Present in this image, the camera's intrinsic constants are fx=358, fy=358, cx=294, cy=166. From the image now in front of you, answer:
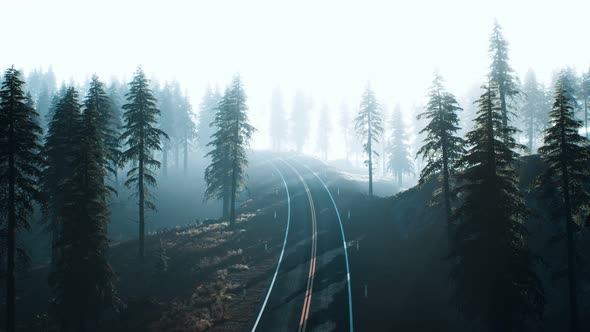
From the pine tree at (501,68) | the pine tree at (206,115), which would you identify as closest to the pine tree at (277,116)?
the pine tree at (206,115)

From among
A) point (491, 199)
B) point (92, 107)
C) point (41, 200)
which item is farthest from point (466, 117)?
point (41, 200)

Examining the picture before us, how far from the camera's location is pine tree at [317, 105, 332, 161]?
88.3 m

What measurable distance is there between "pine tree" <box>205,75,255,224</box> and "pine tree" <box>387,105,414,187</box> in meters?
34.7

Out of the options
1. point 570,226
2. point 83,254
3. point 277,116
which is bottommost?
point 83,254

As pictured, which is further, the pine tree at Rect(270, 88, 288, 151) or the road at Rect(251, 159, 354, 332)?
the pine tree at Rect(270, 88, 288, 151)

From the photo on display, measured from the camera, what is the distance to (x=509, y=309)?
1617 cm

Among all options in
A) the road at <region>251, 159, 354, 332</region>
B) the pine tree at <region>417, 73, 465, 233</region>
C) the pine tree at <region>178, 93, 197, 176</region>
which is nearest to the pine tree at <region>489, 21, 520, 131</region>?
the pine tree at <region>417, 73, 465, 233</region>

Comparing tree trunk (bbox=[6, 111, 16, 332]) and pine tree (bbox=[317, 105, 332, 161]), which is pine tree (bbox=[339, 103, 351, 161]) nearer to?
pine tree (bbox=[317, 105, 332, 161])

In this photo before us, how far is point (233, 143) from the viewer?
123 feet

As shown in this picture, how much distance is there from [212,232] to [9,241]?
1842 cm

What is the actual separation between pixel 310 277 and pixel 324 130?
66.9 meters

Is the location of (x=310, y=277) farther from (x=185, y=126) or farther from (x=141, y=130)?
(x=185, y=126)

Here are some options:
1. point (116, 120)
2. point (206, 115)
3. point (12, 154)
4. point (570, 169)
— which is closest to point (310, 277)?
point (570, 169)

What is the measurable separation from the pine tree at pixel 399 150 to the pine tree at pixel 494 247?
4752 cm
